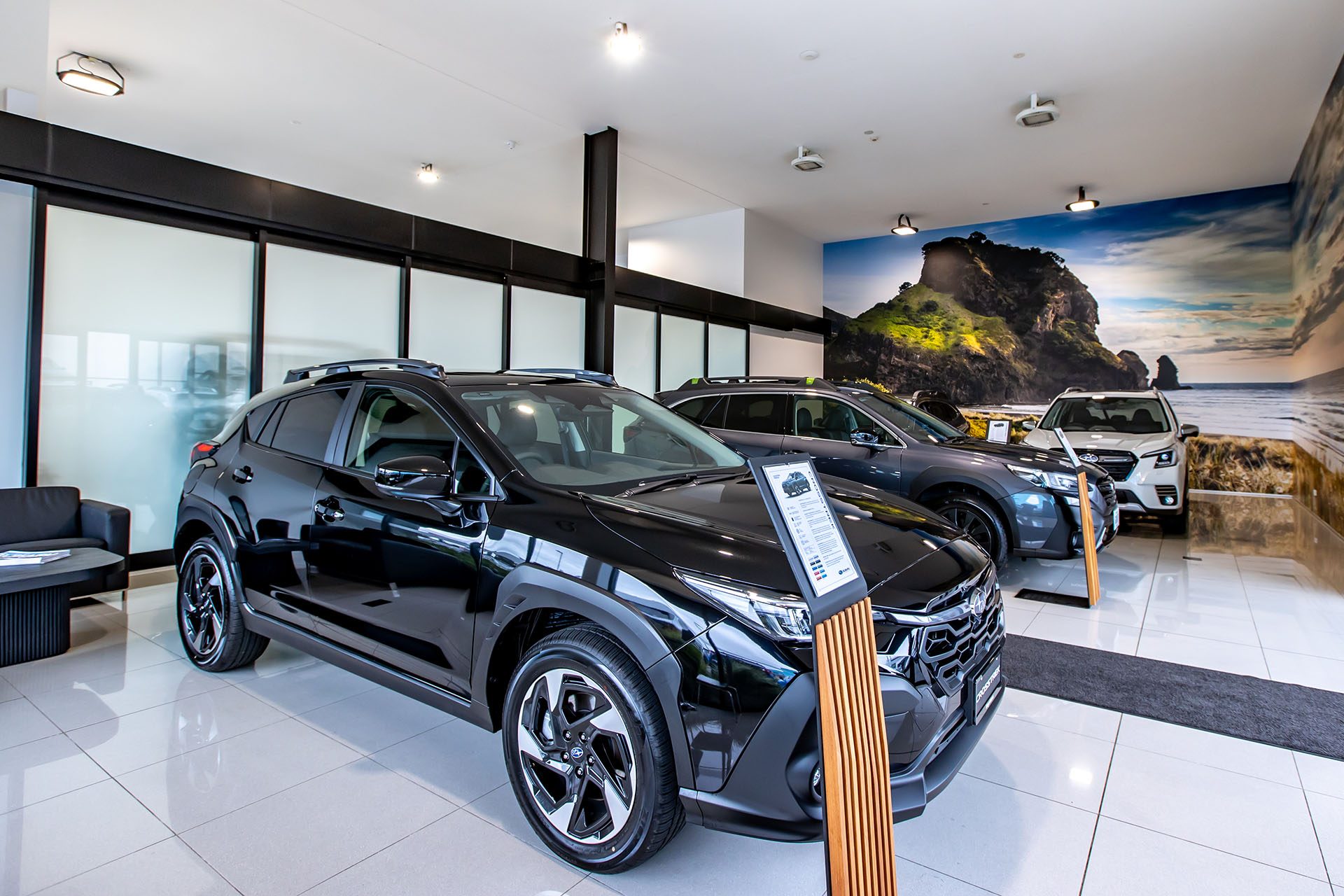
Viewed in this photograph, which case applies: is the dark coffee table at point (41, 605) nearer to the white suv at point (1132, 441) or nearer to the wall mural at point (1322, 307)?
the white suv at point (1132, 441)

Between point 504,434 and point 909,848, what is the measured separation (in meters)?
1.70

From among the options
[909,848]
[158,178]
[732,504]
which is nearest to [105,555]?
[158,178]

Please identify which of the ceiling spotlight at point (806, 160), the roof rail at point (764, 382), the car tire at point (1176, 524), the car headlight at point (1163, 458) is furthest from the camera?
the ceiling spotlight at point (806, 160)

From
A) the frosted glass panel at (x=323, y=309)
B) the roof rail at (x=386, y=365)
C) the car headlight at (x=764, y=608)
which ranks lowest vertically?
the car headlight at (x=764, y=608)

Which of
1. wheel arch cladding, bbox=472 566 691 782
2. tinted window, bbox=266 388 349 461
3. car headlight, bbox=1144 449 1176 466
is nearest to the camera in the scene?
wheel arch cladding, bbox=472 566 691 782

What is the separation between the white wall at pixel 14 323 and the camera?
4.03 metres

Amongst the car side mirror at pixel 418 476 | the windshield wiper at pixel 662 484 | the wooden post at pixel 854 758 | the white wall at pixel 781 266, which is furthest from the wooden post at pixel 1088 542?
the white wall at pixel 781 266

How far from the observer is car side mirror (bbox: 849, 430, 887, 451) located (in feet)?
16.6

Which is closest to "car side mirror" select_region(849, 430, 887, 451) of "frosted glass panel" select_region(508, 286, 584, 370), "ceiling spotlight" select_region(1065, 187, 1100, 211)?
"frosted glass panel" select_region(508, 286, 584, 370)

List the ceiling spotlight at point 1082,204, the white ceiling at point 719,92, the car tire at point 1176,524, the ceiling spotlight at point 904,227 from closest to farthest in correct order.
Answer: the white ceiling at point 719,92 → the car tire at point 1176,524 → the ceiling spotlight at point 1082,204 → the ceiling spotlight at point 904,227

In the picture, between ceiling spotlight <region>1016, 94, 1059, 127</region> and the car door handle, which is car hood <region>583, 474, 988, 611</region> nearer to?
the car door handle

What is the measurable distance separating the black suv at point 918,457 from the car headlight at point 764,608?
2855 mm

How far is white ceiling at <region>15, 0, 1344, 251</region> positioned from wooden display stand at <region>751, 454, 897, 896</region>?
4630 millimetres

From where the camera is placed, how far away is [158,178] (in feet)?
14.5
